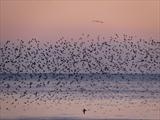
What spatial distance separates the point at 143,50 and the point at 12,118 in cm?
909

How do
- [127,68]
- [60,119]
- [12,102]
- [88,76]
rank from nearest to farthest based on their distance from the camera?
1. [60,119]
2. [12,102]
3. [127,68]
4. [88,76]

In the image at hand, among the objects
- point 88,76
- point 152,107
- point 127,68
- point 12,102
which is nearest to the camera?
point 152,107

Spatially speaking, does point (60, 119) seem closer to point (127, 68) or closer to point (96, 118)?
point (96, 118)

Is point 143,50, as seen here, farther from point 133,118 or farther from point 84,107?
point 133,118

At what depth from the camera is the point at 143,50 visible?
74.5 ft

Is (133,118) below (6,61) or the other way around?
below

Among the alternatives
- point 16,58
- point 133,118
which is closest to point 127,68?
point 16,58

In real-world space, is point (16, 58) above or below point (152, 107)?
above

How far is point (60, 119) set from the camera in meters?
15.0

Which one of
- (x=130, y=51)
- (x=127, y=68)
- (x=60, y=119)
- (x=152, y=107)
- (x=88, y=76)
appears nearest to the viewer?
(x=60, y=119)

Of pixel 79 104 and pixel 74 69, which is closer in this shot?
pixel 79 104

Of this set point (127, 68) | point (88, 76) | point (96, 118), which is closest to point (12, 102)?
point (96, 118)

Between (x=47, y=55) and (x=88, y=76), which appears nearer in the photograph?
(x=47, y=55)

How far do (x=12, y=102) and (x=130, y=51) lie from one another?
664cm
